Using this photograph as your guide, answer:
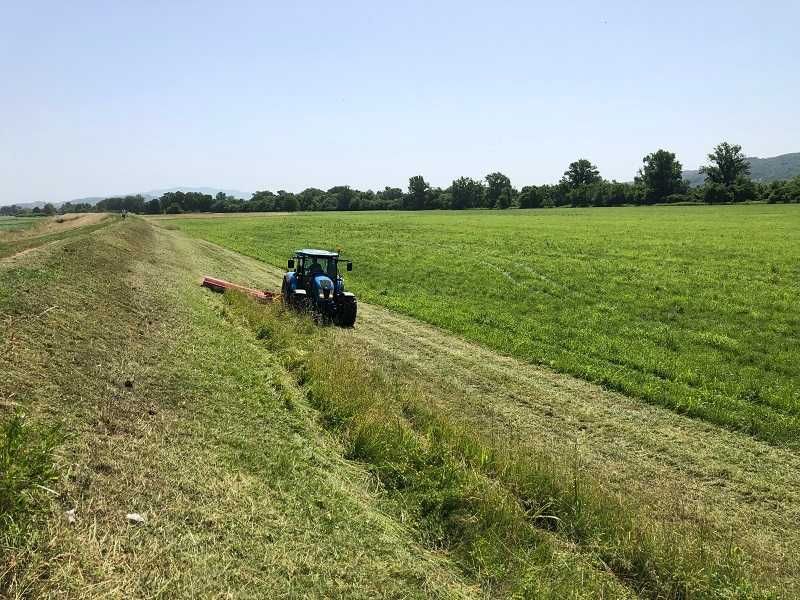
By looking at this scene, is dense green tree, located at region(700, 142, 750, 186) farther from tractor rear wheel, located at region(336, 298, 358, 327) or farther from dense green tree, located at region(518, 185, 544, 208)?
tractor rear wheel, located at region(336, 298, 358, 327)

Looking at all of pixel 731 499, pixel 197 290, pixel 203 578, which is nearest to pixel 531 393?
pixel 731 499

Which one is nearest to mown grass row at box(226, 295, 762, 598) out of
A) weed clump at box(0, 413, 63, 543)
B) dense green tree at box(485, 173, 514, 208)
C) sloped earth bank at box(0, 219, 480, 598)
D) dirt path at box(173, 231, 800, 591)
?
sloped earth bank at box(0, 219, 480, 598)

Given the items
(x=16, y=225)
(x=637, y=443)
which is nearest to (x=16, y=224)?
(x=16, y=225)

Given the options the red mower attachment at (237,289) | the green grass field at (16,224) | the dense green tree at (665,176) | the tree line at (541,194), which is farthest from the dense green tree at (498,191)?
the red mower attachment at (237,289)

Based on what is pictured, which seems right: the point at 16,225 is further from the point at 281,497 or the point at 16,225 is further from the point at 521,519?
the point at 521,519

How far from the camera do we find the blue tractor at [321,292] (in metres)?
16.1

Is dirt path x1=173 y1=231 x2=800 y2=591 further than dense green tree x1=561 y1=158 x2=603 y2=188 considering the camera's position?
No

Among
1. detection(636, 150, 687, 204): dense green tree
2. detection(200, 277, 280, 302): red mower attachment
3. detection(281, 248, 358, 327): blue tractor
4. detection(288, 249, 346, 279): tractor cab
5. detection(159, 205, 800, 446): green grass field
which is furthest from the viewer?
detection(636, 150, 687, 204): dense green tree

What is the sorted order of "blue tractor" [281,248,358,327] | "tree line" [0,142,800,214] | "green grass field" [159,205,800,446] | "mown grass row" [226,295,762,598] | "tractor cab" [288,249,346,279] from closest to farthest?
1. "mown grass row" [226,295,762,598]
2. "green grass field" [159,205,800,446]
3. "blue tractor" [281,248,358,327]
4. "tractor cab" [288,249,346,279]
5. "tree line" [0,142,800,214]

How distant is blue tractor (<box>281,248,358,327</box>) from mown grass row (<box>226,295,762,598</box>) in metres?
6.96

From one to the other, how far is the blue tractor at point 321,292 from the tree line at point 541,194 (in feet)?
308

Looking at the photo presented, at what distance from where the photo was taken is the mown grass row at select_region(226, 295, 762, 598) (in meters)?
5.47

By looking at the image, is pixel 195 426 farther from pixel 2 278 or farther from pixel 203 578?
pixel 2 278

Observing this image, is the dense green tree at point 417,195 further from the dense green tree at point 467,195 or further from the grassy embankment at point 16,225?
the grassy embankment at point 16,225
